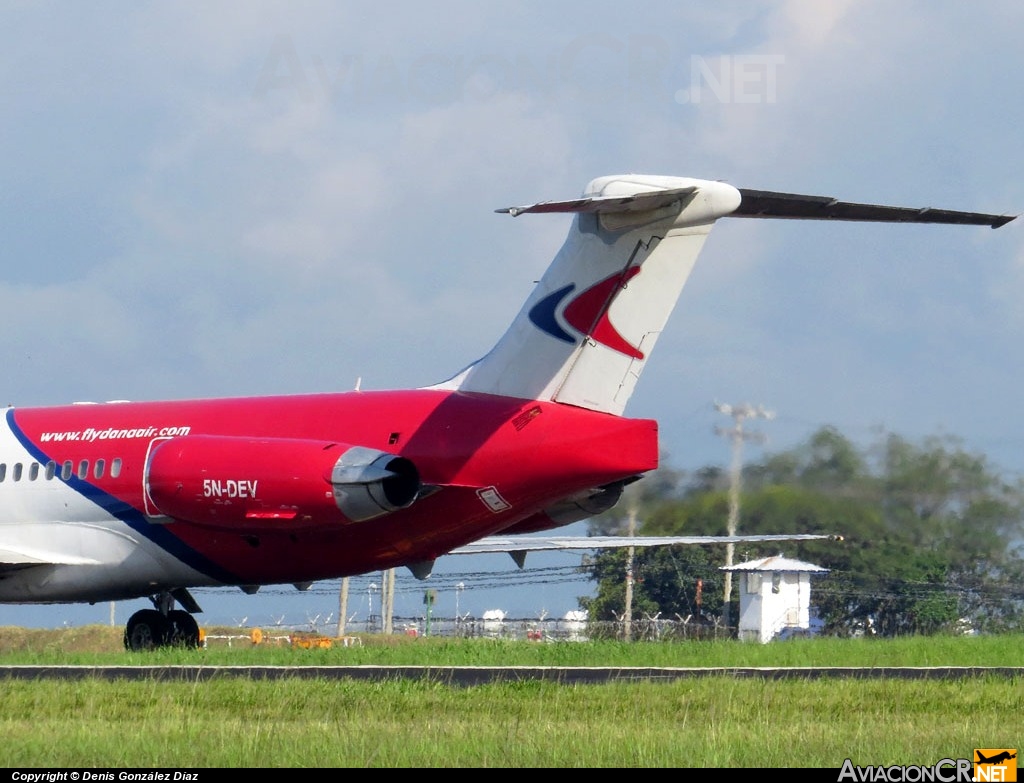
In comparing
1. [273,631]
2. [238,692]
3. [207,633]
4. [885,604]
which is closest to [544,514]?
[238,692]

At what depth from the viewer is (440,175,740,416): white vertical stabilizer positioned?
19.2 meters

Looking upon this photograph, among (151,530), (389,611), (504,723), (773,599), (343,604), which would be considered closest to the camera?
(504,723)

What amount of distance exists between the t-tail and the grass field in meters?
4.60

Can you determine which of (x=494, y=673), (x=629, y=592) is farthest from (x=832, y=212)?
(x=629, y=592)

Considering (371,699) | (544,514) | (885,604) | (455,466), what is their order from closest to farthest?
(371,699) → (455,466) → (544,514) → (885,604)

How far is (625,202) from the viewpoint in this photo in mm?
18578

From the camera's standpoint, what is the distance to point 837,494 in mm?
21828

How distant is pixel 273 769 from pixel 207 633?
37.4 metres

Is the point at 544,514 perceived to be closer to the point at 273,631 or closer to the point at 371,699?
the point at 371,699

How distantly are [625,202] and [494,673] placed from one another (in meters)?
5.74

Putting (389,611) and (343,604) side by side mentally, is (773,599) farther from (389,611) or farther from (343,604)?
(343,604)

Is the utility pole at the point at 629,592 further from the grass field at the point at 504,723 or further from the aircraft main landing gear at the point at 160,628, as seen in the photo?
the grass field at the point at 504,723

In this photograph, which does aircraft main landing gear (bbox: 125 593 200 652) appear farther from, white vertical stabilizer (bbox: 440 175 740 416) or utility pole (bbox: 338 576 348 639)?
utility pole (bbox: 338 576 348 639)

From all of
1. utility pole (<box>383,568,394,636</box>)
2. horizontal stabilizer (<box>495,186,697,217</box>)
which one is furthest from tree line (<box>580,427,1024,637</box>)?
utility pole (<box>383,568,394,636</box>)
